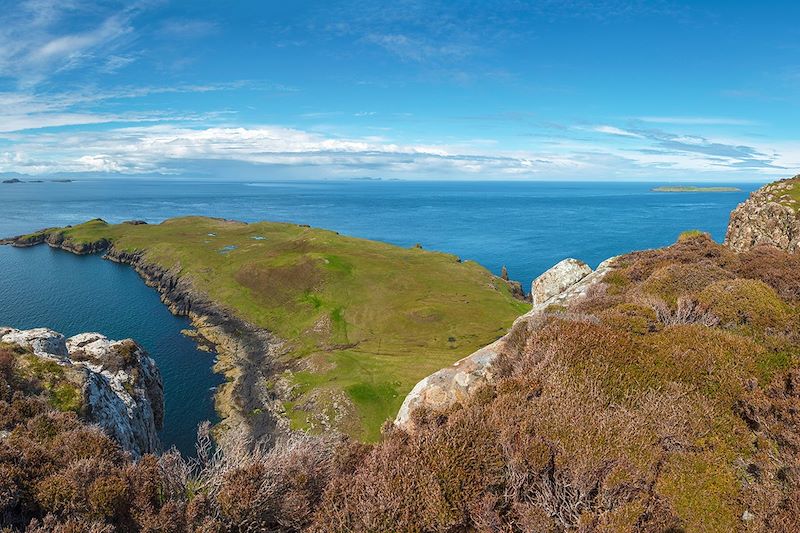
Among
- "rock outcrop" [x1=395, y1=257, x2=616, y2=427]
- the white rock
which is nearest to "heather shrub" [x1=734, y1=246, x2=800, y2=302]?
"rock outcrop" [x1=395, y1=257, x2=616, y2=427]

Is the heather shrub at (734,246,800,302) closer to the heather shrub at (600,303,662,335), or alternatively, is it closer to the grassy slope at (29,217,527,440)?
the heather shrub at (600,303,662,335)

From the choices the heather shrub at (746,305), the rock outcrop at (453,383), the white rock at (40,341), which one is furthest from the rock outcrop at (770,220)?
the white rock at (40,341)

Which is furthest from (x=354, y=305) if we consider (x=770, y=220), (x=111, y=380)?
(x=770, y=220)

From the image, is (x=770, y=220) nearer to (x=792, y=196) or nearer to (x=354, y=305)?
(x=792, y=196)

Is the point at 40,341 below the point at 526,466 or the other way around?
below

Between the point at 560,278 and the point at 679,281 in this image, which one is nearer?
the point at 679,281

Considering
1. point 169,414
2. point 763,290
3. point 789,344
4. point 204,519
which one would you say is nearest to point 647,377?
point 789,344

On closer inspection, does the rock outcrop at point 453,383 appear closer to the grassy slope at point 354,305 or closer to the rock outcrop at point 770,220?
the grassy slope at point 354,305
